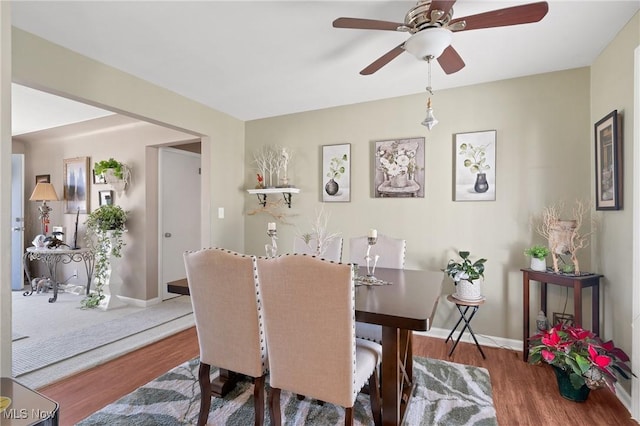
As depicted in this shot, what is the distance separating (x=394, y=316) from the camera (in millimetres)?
1332

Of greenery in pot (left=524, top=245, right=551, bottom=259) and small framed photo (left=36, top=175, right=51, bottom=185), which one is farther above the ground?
small framed photo (left=36, top=175, right=51, bottom=185)

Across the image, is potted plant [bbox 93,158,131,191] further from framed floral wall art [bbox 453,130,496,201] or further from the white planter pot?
the white planter pot

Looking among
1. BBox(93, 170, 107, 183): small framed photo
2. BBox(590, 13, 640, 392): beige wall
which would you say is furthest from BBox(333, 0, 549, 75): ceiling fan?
BBox(93, 170, 107, 183): small framed photo

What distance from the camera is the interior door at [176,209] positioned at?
4234 mm

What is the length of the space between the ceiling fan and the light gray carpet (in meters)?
3.28

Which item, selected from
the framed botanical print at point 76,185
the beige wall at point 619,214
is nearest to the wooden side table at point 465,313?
the beige wall at point 619,214

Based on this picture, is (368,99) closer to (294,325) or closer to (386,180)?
(386,180)

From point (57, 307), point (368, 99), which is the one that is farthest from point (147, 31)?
point (57, 307)

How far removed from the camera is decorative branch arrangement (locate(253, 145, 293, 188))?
3.75 metres

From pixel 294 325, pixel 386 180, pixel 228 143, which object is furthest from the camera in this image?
pixel 228 143

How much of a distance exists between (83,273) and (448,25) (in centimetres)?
571

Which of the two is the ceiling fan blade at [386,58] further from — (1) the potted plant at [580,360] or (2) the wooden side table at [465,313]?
(1) the potted plant at [580,360]

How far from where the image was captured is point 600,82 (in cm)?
235

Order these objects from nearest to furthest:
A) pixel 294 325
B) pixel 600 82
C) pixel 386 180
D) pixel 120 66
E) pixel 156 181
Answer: pixel 294 325
pixel 600 82
pixel 120 66
pixel 386 180
pixel 156 181
